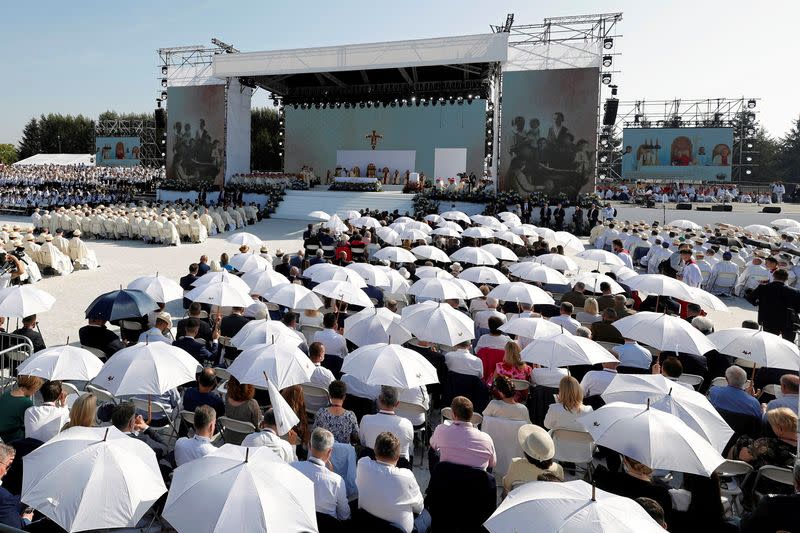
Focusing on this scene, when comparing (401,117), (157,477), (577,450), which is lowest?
(577,450)

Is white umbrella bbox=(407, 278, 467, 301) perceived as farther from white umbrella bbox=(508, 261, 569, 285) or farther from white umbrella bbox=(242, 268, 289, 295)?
white umbrella bbox=(242, 268, 289, 295)

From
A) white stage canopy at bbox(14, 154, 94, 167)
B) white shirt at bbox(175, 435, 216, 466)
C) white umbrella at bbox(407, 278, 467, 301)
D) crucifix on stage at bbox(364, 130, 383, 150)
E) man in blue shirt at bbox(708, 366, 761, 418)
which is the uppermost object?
crucifix on stage at bbox(364, 130, 383, 150)

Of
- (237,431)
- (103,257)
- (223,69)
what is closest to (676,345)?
(237,431)

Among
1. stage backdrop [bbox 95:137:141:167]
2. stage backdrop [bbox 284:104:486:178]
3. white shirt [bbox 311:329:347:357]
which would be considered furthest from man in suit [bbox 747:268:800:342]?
stage backdrop [bbox 95:137:141:167]

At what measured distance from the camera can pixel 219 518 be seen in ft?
9.91

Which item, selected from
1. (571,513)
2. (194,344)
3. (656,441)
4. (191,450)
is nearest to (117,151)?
(194,344)

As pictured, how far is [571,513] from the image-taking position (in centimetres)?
293

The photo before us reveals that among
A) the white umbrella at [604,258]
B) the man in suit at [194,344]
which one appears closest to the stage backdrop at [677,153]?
the white umbrella at [604,258]

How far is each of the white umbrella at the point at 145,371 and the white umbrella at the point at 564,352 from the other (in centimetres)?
365

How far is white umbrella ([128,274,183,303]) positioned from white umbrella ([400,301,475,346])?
387 centimetres

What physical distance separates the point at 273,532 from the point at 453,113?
3673 centimetres

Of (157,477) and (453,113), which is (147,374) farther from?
(453,113)

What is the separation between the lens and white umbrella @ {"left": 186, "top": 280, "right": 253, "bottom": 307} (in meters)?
8.12

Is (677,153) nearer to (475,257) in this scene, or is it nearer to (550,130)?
(550,130)
